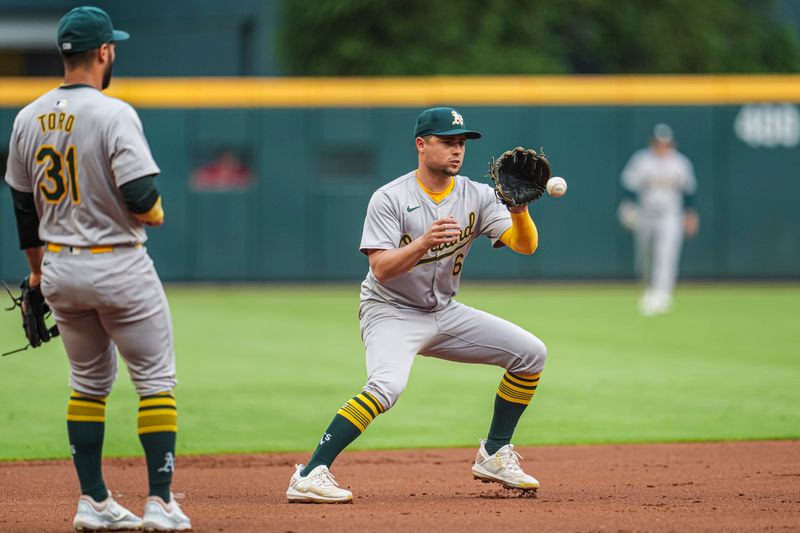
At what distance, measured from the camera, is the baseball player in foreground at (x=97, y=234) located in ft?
16.1

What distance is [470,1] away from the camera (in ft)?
91.0

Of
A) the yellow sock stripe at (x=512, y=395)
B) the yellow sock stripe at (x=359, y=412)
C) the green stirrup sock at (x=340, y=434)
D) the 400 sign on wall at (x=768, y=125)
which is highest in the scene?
the 400 sign on wall at (x=768, y=125)

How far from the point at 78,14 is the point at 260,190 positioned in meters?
15.8

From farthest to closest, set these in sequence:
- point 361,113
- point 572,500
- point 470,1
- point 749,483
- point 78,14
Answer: point 470,1
point 361,113
point 749,483
point 572,500
point 78,14

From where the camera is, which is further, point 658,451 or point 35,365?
point 35,365

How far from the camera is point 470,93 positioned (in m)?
20.4

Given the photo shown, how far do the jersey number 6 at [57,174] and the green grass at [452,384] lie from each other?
302cm

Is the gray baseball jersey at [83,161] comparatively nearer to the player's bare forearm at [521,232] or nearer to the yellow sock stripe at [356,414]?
the yellow sock stripe at [356,414]

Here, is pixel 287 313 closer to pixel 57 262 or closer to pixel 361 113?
pixel 361 113

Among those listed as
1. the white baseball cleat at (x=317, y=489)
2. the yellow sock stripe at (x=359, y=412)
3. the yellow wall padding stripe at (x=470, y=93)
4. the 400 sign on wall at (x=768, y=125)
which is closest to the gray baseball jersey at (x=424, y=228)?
the yellow sock stripe at (x=359, y=412)

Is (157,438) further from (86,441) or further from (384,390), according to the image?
(384,390)

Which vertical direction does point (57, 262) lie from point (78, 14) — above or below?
below

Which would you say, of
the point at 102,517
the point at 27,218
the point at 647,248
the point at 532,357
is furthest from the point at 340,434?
the point at 647,248

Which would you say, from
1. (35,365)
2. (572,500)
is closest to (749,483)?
(572,500)
